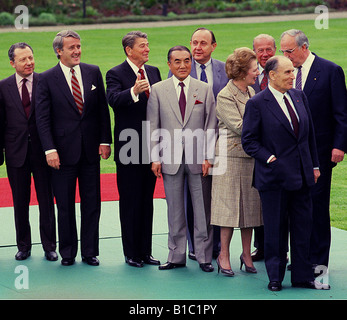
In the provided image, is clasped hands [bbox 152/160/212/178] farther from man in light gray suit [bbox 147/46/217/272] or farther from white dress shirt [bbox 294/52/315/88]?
white dress shirt [bbox 294/52/315/88]

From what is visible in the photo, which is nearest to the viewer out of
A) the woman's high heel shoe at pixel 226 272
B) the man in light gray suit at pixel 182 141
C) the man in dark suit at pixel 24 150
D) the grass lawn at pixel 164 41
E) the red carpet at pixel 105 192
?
the woman's high heel shoe at pixel 226 272

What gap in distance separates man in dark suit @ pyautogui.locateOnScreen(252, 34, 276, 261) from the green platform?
16 centimetres

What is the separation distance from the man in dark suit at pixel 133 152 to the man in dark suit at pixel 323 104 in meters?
1.32

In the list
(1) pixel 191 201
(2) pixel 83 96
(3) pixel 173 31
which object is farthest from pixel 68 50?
(3) pixel 173 31

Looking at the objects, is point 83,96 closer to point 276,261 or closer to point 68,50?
point 68,50

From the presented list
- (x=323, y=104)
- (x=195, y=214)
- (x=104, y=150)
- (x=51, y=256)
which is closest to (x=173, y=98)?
(x=104, y=150)

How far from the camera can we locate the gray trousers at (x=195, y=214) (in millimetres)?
7391

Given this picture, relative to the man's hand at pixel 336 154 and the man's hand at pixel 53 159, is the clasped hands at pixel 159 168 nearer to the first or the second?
the man's hand at pixel 53 159

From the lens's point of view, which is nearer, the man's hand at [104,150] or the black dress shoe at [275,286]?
the black dress shoe at [275,286]

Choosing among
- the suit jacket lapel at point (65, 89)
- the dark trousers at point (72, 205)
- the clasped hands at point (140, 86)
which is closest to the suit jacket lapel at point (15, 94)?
the suit jacket lapel at point (65, 89)

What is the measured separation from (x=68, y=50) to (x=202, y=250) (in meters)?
2.17

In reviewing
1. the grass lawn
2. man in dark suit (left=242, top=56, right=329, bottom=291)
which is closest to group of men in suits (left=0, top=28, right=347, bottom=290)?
man in dark suit (left=242, top=56, right=329, bottom=291)

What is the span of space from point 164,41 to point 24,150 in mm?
20862

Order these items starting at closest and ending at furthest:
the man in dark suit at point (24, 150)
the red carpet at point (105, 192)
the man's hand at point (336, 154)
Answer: the man's hand at point (336, 154) < the man in dark suit at point (24, 150) < the red carpet at point (105, 192)
